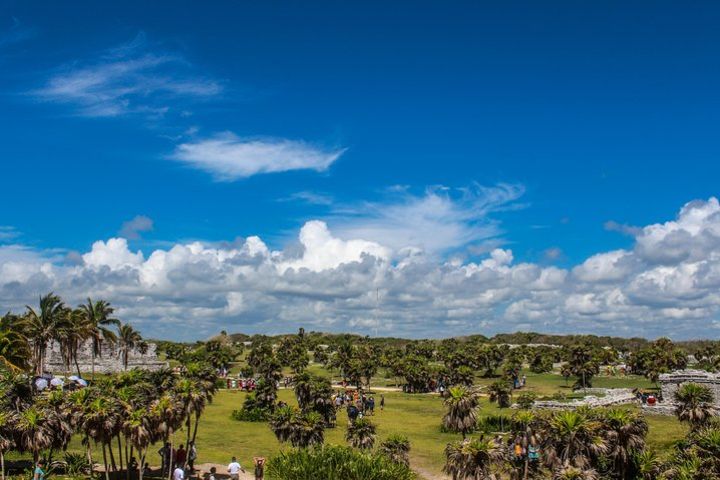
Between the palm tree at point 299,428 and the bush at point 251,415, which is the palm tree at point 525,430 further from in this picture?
the bush at point 251,415

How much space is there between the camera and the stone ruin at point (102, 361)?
111500mm

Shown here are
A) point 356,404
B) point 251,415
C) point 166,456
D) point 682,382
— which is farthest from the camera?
point 356,404

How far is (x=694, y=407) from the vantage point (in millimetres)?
46031

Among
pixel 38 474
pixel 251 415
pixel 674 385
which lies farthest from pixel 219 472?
pixel 674 385

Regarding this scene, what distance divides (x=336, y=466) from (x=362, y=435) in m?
7.74

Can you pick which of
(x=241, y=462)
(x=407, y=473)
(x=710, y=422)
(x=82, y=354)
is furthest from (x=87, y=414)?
(x=82, y=354)

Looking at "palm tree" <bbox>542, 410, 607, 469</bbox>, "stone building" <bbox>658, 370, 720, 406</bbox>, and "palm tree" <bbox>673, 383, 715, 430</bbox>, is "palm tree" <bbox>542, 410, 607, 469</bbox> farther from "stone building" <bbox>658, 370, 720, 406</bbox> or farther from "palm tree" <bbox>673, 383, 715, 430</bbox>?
"stone building" <bbox>658, 370, 720, 406</bbox>

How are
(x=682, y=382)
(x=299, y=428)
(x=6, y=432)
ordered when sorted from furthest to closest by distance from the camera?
(x=682, y=382) → (x=299, y=428) → (x=6, y=432)

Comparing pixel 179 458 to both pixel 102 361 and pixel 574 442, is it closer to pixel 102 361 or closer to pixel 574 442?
pixel 574 442

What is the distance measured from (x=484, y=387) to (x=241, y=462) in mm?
65500

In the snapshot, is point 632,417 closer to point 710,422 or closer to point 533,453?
point 533,453

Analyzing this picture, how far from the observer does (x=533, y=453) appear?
42.1m

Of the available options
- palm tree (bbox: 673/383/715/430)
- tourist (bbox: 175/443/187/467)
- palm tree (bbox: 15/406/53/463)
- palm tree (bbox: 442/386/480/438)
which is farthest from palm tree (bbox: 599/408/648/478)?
palm tree (bbox: 15/406/53/463)

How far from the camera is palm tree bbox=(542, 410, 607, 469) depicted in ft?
113
